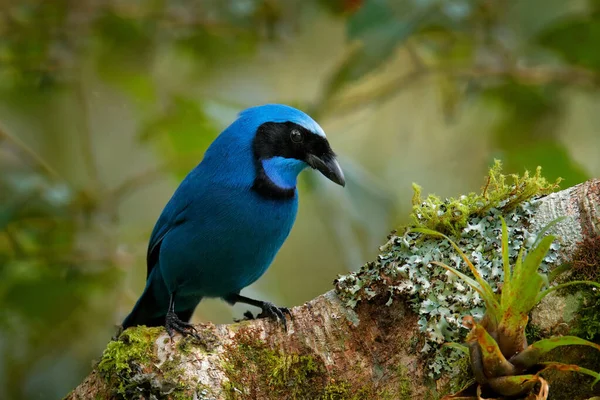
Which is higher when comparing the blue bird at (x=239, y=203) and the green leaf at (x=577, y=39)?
the green leaf at (x=577, y=39)

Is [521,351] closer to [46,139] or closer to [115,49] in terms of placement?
[115,49]

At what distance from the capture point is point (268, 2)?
4973 mm

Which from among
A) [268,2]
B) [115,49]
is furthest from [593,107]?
[115,49]

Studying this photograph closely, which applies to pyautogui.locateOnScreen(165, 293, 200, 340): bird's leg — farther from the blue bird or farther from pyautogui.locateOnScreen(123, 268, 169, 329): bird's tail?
pyautogui.locateOnScreen(123, 268, 169, 329): bird's tail

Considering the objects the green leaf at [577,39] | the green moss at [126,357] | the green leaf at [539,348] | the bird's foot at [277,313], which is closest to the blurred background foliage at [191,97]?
the green leaf at [577,39]

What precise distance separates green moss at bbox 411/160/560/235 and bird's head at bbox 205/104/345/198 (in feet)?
4.51

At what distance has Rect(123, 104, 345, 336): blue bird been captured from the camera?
369 cm

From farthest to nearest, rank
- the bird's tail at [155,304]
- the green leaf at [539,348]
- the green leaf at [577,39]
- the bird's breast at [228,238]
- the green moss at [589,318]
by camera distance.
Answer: the green leaf at [577,39]
the bird's tail at [155,304]
the bird's breast at [228,238]
the green moss at [589,318]
the green leaf at [539,348]

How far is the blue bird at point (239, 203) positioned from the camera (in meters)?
3.69

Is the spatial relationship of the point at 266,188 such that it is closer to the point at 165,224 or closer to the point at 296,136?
the point at 296,136

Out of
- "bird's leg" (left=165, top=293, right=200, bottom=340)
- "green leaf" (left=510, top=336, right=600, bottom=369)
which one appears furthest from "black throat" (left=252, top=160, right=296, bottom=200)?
"green leaf" (left=510, top=336, right=600, bottom=369)

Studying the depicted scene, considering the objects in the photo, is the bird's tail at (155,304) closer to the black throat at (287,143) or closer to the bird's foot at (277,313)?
the black throat at (287,143)

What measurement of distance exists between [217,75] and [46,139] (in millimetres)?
2159

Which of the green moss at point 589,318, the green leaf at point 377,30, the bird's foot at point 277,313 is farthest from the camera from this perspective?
the green leaf at point 377,30
